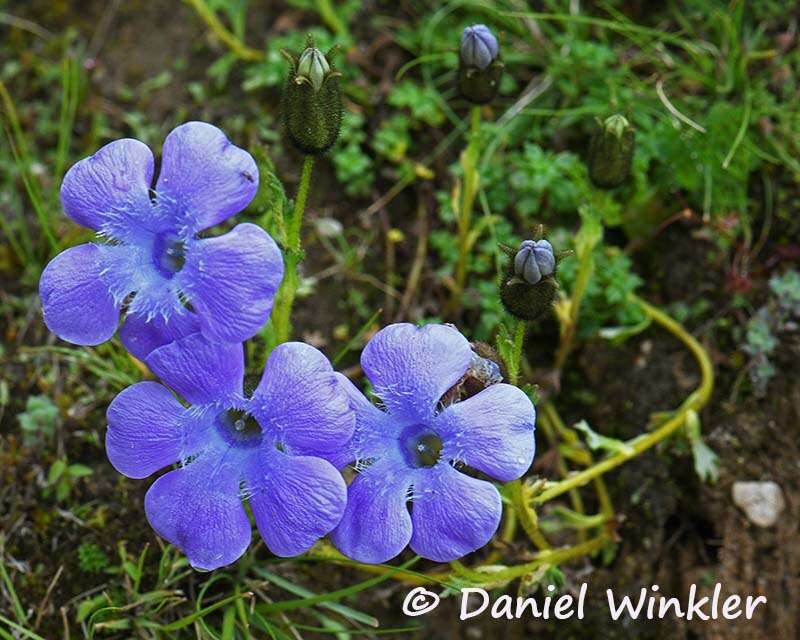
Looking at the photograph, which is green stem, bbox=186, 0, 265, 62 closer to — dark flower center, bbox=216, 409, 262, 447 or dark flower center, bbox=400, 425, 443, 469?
dark flower center, bbox=216, 409, 262, 447

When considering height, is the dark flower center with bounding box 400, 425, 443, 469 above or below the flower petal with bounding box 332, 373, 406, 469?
below

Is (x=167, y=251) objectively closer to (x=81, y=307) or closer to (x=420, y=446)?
(x=81, y=307)

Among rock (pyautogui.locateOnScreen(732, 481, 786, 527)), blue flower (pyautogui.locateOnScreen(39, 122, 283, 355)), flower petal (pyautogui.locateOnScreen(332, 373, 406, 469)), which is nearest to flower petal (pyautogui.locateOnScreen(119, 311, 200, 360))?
blue flower (pyautogui.locateOnScreen(39, 122, 283, 355))

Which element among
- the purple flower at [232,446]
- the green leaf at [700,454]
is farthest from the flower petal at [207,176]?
the green leaf at [700,454]

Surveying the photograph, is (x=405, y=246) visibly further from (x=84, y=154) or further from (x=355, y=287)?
(x=84, y=154)

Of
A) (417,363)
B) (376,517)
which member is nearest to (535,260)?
(417,363)

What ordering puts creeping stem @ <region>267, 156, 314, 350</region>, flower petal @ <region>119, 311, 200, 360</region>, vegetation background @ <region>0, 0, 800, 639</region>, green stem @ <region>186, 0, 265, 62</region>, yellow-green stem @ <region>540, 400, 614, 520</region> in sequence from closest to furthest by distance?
1. flower petal @ <region>119, 311, 200, 360</region>
2. creeping stem @ <region>267, 156, 314, 350</region>
3. vegetation background @ <region>0, 0, 800, 639</region>
4. yellow-green stem @ <region>540, 400, 614, 520</region>
5. green stem @ <region>186, 0, 265, 62</region>

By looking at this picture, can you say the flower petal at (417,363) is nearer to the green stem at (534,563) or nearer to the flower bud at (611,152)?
the green stem at (534,563)
